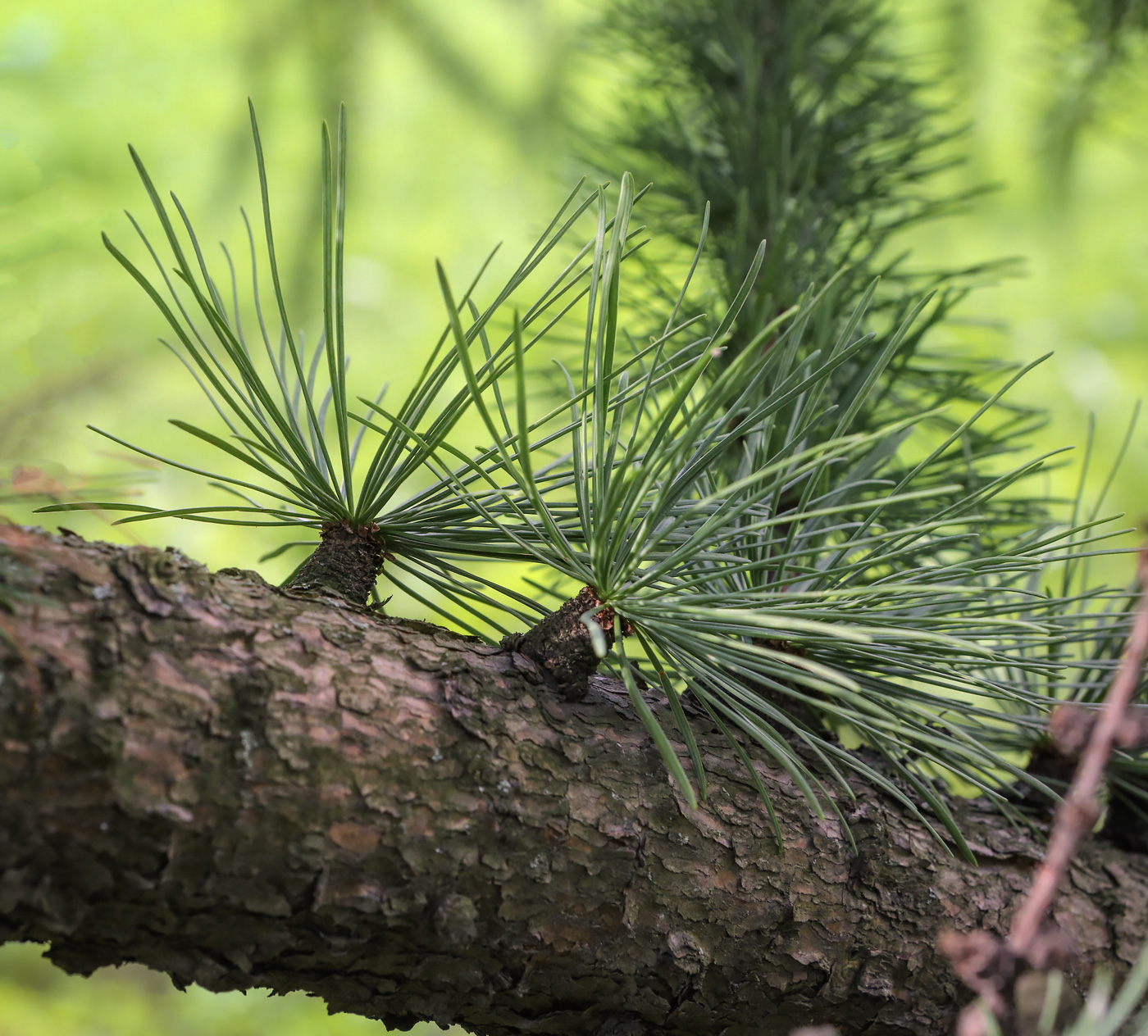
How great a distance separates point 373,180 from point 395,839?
1252mm

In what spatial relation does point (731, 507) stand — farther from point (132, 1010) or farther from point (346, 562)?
point (132, 1010)

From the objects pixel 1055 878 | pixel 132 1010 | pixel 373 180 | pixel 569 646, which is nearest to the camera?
pixel 1055 878

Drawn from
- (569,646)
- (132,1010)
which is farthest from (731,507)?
(132,1010)

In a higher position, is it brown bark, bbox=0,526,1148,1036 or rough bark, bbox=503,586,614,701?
rough bark, bbox=503,586,614,701

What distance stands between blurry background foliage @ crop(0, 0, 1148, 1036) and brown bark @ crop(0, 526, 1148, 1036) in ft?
2.49

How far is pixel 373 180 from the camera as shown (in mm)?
1315

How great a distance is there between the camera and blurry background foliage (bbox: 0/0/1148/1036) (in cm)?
100

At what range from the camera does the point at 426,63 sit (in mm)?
1331

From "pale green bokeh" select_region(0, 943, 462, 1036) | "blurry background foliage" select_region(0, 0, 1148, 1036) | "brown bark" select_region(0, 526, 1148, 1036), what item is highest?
"blurry background foliage" select_region(0, 0, 1148, 1036)

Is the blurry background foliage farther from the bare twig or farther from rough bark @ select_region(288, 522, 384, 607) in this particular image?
the bare twig

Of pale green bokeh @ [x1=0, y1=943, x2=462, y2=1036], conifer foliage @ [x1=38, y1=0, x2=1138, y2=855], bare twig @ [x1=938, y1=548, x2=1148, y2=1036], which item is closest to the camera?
bare twig @ [x1=938, y1=548, x2=1148, y2=1036]

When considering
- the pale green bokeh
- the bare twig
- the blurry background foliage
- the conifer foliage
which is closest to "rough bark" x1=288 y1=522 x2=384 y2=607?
the conifer foliage

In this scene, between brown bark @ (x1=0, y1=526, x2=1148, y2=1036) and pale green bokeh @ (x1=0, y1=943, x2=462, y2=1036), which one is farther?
pale green bokeh @ (x1=0, y1=943, x2=462, y2=1036)

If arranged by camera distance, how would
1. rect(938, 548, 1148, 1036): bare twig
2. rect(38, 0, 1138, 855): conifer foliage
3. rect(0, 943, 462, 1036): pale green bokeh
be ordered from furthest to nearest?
rect(0, 943, 462, 1036): pale green bokeh → rect(38, 0, 1138, 855): conifer foliage → rect(938, 548, 1148, 1036): bare twig
